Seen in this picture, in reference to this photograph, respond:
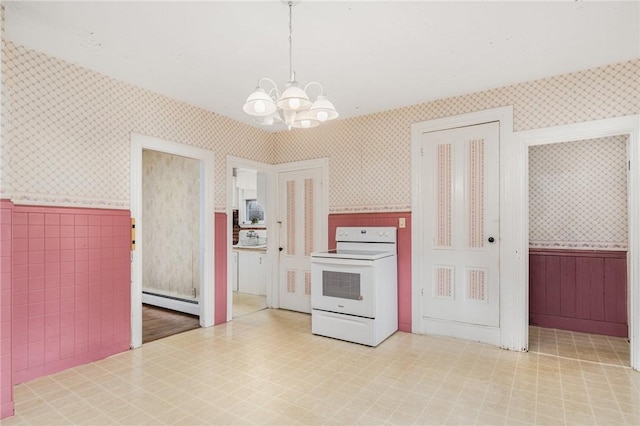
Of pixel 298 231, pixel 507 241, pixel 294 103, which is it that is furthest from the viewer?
pixel 298 231

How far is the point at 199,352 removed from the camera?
3.31m

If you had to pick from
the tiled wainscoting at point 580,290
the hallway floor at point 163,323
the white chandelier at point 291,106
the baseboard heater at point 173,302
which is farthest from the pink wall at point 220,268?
the tiled wainscoting at point 580,290

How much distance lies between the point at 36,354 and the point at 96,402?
2.59 feet

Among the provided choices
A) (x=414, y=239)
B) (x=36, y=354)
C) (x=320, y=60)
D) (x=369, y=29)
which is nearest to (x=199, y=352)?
(x=36, y=354)

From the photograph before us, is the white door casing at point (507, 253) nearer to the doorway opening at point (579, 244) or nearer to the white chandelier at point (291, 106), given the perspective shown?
the doorway opening at point (579, 244)

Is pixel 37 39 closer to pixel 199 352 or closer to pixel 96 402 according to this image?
pixel 96 402

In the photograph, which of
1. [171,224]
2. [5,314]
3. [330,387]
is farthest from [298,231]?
[5,314]

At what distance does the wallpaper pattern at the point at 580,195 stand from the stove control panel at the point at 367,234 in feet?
6.29

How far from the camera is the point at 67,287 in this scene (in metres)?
2.88

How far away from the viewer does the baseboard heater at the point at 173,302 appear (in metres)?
4.65

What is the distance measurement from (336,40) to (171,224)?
151 inches

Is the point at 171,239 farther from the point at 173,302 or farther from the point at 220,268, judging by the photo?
the point at 220,268

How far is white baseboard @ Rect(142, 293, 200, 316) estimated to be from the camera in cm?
464

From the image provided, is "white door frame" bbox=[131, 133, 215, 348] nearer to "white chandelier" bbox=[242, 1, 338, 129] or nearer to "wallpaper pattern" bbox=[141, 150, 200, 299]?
"wallpaper pattern" bbox=[141, 150, 200, 299]
